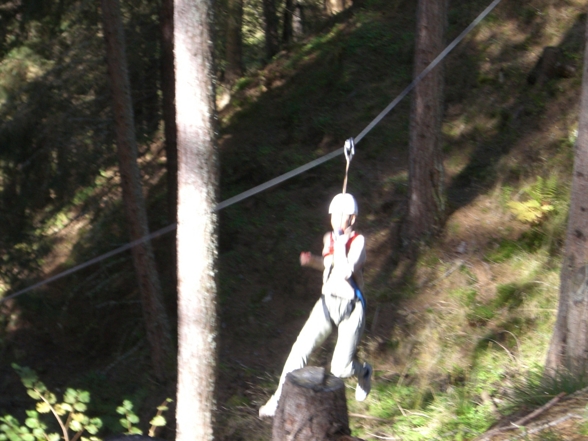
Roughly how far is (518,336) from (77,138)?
8.48 m

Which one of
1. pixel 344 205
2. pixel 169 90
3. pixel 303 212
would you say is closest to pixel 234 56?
pixel 169 90

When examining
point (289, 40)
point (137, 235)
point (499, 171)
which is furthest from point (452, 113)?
point (289, 40)

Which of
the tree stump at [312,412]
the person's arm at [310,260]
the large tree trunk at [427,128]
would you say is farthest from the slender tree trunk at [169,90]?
the tree stump at [312,412]

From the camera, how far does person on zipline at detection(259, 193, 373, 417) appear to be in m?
5.59

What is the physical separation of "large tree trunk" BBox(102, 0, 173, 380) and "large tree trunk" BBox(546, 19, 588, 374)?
6974mm

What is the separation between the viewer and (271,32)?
65.1 feet

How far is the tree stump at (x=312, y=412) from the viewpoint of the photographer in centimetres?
436

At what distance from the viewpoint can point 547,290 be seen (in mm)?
8828

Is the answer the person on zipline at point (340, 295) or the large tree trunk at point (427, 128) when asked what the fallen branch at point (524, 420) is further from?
the large tree trunk at point (427, 128)

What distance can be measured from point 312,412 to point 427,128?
6763 millimetres

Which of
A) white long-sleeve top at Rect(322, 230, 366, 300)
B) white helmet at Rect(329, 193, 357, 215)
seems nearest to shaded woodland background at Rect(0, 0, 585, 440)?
white long-sleeve top at Rect(322, 230, 366, 300)

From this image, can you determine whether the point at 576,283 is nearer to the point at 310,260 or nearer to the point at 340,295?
the point at 340,295

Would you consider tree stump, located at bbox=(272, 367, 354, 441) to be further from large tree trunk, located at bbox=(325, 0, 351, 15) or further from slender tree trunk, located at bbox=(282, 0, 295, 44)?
large tree trunk, located at bbox=(325, 0, 351, 15)

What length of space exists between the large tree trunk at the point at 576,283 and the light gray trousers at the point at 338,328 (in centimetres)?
192
